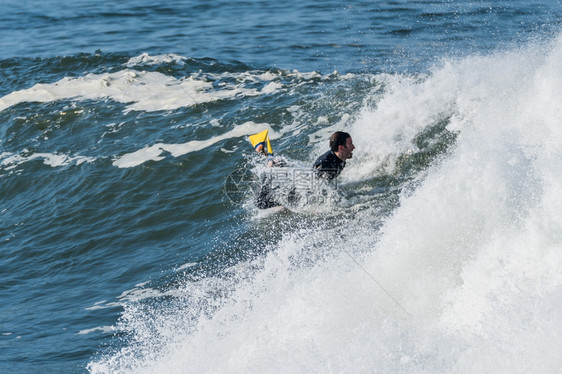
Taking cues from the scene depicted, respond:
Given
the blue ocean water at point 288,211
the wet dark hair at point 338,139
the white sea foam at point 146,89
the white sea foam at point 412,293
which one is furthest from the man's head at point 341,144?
the white sea foam at point 146,89

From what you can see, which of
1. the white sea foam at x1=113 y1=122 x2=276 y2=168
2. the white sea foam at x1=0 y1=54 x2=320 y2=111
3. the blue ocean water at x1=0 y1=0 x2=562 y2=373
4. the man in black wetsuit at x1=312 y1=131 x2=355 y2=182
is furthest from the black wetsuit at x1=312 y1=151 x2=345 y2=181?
the white sea foam at x1=0 y1=54 x2=320 y2=111

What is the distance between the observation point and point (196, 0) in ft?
82.2

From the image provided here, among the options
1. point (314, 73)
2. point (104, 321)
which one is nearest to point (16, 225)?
point (104, 321)

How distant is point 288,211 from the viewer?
9.98 meters

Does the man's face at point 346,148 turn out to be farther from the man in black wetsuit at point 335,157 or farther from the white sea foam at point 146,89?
the white sea foam at point 146,89

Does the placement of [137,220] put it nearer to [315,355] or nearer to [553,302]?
[315,355]

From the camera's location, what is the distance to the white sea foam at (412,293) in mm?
5254

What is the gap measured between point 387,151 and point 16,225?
6130 millimetres

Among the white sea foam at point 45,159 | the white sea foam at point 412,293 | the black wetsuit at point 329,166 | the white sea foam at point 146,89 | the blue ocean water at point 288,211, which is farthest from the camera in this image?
the white sea foam at point 146,89

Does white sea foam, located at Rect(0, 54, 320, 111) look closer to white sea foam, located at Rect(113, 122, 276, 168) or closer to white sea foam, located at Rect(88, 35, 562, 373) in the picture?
white sea foam, located at Rect(113, 122, 276, 168)

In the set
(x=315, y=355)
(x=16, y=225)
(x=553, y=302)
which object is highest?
(x=553, y=302)

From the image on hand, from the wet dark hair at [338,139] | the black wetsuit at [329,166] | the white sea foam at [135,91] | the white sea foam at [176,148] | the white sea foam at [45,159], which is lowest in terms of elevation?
the white sea foam at [45,159]

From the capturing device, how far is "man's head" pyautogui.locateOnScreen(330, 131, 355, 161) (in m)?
9.70

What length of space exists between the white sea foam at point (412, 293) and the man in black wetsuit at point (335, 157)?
104 cm
